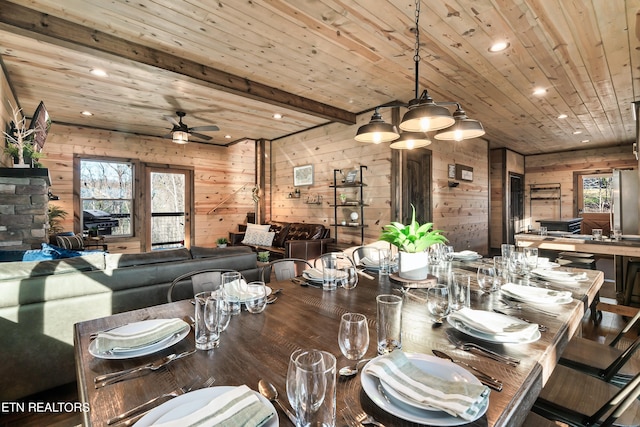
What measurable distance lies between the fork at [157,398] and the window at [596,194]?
34.0ft

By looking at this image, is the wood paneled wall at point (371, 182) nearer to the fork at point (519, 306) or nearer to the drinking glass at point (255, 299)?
the fork at point (519, 306)

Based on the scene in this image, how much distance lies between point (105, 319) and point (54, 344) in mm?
1186

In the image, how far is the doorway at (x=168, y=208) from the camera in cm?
672

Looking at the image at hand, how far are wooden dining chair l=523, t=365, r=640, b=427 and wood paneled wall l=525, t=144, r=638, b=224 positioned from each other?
878 cm

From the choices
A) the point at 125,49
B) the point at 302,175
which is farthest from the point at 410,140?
the point at 302,175

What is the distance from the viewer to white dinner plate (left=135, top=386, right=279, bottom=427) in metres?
0.67

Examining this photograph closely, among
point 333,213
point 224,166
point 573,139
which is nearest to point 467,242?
point 333,213

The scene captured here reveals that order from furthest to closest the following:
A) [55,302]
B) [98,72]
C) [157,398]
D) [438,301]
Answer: [98,72] < [55,302] < [438,301] < [157,398]

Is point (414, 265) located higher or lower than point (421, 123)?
lower

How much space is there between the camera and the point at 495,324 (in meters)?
1.12

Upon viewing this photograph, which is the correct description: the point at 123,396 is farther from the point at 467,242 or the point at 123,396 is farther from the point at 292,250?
the point at 467,242

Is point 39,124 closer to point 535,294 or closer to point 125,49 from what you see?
point 125,49

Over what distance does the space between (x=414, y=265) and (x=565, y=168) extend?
905cm

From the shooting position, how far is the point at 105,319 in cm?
130
